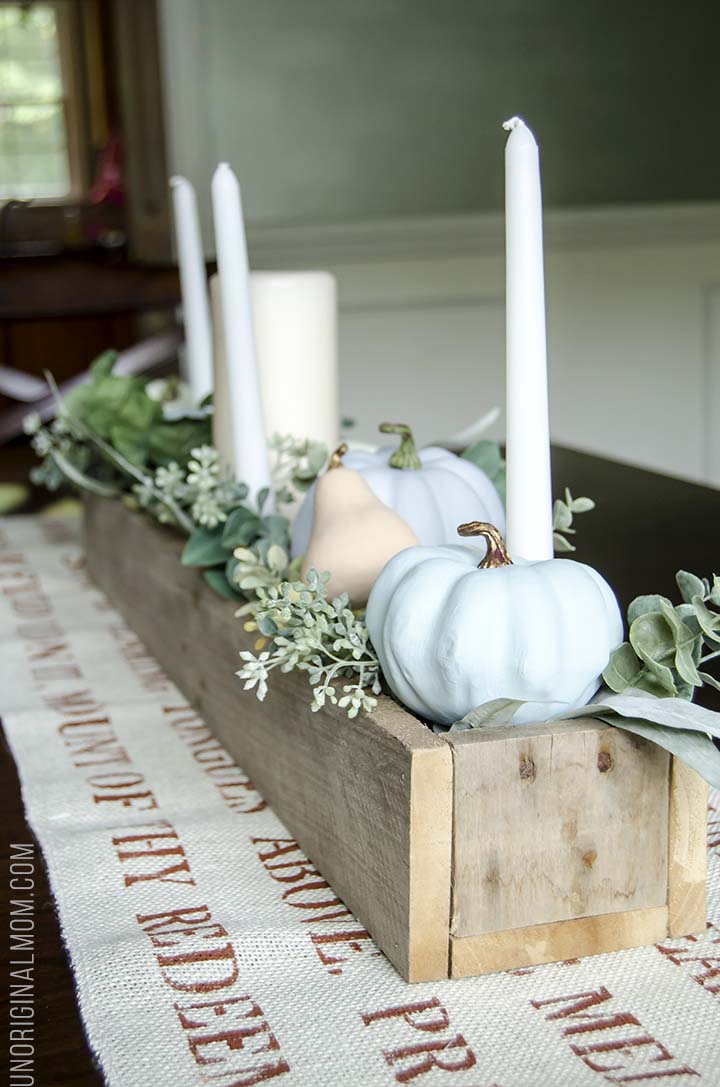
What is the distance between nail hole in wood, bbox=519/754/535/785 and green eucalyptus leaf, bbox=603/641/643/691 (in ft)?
0.18

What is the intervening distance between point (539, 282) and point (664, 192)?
127 inches

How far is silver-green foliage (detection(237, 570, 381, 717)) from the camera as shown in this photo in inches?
21.3

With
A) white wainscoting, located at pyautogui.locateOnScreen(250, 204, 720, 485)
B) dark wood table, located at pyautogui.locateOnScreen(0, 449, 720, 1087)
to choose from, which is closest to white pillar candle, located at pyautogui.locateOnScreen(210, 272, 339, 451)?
dark wood table, located at pyautogui.locateOnScreen(0, 449, 720, 1087)

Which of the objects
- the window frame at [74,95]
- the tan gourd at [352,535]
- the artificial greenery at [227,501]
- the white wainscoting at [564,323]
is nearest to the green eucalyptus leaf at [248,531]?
the artificial greenery at [227,501]

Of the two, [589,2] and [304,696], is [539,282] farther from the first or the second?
[589,2]

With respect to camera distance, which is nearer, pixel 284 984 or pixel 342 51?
pixel 284 984

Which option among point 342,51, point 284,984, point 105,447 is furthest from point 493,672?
point 342,51

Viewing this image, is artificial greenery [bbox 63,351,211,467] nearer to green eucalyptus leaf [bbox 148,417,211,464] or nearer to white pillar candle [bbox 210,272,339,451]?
green eucalyptus leaf [bbox 148,417,211,464]

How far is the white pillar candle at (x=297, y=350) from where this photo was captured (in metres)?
0.90

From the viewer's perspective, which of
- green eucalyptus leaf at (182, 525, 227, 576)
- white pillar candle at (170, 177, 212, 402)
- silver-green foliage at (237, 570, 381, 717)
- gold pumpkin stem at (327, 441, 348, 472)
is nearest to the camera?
silver-green foliage at (237, 570, 381, 717)

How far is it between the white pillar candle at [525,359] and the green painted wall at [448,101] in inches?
96.9

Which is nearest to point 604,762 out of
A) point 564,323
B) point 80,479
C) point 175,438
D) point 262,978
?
point 262,978

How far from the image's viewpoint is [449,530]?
2.29ft

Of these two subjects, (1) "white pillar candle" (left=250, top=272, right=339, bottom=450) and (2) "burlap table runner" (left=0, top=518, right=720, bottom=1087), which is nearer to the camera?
(2) "burlap table runner" (left=0, top=518, right=720, bottom=1087)
